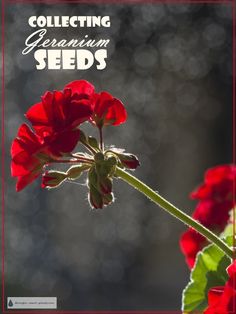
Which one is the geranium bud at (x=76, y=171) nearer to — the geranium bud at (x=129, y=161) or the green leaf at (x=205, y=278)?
the geranium bud at (x=129, y=161)

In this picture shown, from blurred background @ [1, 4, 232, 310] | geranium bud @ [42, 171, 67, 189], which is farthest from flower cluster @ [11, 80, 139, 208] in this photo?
blurred background @ [1, 4, 232, 310]

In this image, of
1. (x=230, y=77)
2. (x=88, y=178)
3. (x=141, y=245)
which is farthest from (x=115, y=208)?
(x=88, y=178)

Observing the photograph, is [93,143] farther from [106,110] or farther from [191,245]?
[191,245]

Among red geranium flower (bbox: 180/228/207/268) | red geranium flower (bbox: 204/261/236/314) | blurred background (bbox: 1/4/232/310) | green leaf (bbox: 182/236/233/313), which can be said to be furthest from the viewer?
blurred background (bbox: 1/4/232/310)

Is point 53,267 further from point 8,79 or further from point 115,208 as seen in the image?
point 8,79

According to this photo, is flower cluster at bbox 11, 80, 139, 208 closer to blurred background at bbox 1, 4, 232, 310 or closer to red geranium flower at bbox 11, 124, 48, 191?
red geranium flower at bbox 11, 124, 48, 191

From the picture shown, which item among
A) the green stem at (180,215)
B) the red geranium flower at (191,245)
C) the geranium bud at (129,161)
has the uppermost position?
the geranium bud at (129,161)

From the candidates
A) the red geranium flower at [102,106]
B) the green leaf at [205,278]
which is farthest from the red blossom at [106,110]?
the green leaf at [205,278]
